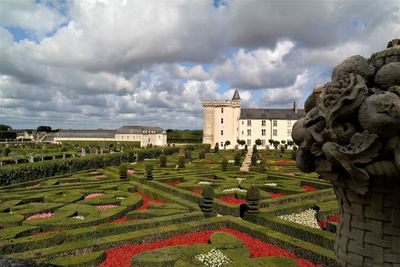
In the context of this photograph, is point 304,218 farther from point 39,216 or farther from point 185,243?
point 39,216

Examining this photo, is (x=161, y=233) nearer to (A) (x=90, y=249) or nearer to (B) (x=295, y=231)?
(A) (x=90, y=249)

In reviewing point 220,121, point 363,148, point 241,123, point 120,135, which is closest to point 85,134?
point 120,135

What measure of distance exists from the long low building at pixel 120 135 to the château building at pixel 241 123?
1999 centimetres

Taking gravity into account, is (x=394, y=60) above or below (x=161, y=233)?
above

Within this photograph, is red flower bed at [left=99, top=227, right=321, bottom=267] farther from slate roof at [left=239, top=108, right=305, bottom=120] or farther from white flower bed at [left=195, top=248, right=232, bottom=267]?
slate roof at [left=239, top=108, right=305, bottom=120]

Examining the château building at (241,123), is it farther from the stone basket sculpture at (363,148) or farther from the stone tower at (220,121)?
the stone basket sculpture at (363,148)

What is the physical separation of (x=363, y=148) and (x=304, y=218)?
836cm

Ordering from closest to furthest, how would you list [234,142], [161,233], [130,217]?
1. [161,233]
2. [130,217]
3. [234,142]

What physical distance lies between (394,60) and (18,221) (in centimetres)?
991

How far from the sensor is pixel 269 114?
62.7 metres

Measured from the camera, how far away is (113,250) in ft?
24.4

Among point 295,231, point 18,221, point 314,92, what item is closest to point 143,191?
point 18,221

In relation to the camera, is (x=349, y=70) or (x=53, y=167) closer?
(x=349, y=70)

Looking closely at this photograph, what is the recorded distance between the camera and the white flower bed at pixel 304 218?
9910 millimetres
